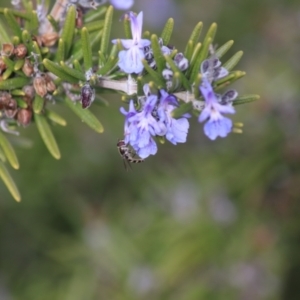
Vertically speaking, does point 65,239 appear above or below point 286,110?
below

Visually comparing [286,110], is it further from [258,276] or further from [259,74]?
[258,276]

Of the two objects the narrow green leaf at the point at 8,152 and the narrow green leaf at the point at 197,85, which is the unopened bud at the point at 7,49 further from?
the narrow green leaf at the point at 197,85

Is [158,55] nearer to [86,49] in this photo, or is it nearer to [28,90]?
[86,49]

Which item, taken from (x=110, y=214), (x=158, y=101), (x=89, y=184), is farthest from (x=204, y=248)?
(x=158, y=101)

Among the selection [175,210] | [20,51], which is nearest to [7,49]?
[20,51]

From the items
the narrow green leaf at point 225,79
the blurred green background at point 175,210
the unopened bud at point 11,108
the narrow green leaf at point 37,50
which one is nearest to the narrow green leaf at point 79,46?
the narrow green leaf at point 37,50
